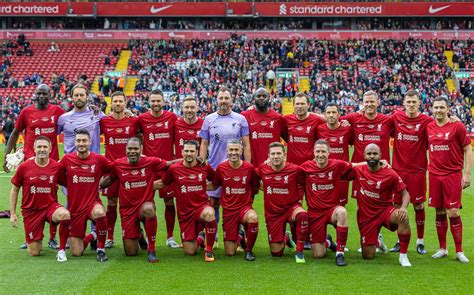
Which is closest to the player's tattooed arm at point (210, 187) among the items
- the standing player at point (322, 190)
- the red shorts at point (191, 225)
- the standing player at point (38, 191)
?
the red shorts at point (191, 225)

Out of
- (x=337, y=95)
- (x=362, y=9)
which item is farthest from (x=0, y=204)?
(x=362, y=9)

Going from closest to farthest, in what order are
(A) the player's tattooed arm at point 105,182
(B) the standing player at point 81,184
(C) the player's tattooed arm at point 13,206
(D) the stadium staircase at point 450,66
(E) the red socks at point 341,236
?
(E) the red socks at point 341,236, (C) the player's tattooed arm at point 13,206, (B) the standing player at point 81,184, (A) the player's tattooed arm at point 105,182, (D) the stadium staircase at point 450,66

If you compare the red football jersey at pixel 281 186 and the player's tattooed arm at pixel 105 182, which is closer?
the red football jersey at pixel 281 186

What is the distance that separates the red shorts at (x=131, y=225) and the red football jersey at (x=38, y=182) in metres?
0.98

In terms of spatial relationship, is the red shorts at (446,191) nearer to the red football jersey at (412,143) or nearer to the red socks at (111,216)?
the red football jersey at (412,143)

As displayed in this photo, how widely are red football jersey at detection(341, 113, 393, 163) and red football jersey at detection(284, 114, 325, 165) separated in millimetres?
522

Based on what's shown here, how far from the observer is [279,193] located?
9523 mm

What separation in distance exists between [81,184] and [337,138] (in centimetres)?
346

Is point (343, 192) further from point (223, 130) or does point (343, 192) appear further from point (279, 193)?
point (223, 130)

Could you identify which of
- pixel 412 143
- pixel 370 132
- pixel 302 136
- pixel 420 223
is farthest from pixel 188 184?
pixel 420 223

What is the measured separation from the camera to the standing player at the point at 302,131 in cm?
1037

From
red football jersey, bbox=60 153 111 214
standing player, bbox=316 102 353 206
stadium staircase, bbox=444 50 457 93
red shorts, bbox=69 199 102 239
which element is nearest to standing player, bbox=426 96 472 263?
standing player, bbox=316 102 353 206

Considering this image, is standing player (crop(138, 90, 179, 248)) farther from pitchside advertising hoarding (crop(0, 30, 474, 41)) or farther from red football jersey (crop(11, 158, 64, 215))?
pitchside advertising hoarding (crop(0, 30, 474, 41))

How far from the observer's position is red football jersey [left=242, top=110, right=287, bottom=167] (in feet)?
34.2
